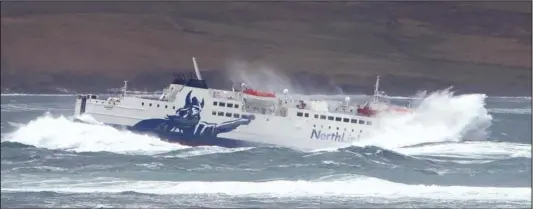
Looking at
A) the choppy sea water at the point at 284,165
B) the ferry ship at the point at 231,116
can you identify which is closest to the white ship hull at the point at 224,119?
the ferry ship at the point at 231,116

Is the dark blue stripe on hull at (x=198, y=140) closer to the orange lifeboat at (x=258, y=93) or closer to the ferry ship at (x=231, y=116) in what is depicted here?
the ferry ship at (x=231, y=116)

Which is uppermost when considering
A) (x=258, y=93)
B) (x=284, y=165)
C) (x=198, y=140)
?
(x=258, y=93)

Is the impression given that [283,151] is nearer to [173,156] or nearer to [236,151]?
[236,151]

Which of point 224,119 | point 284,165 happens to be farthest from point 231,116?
point 284,165

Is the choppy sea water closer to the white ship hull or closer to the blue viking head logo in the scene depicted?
the white ship hull

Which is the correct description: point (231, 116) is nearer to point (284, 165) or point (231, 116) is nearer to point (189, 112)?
point (189, 112)

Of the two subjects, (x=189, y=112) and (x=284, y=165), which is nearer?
(x=284, y=165)
